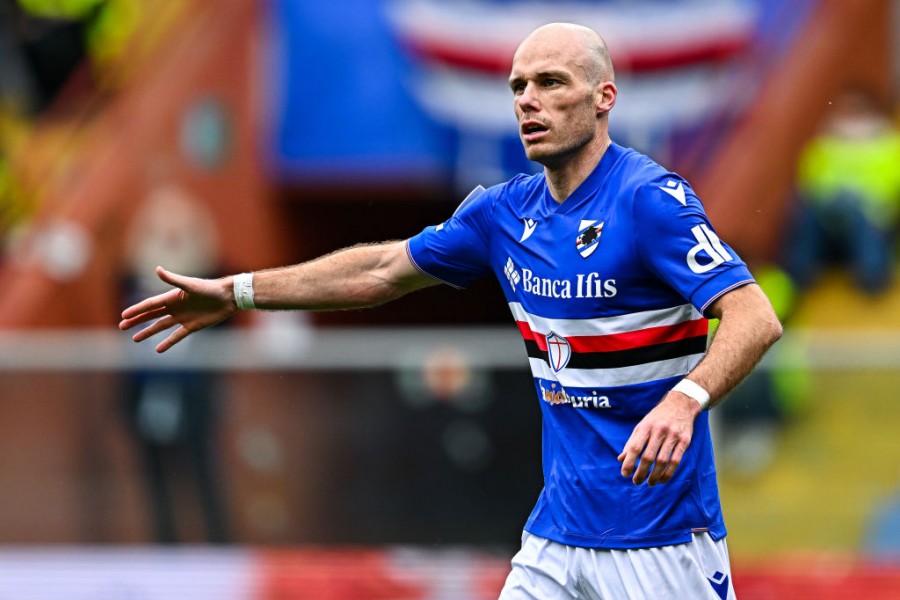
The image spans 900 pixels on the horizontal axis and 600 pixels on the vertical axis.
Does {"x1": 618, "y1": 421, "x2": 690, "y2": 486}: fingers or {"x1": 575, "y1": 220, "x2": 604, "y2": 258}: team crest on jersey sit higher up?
{"x1": 575, "y1": 220, "x2": 604, "y2": 258}: team crest on jersey

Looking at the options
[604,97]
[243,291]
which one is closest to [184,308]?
[243,291]

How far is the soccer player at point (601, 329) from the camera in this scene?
4516 millimetres

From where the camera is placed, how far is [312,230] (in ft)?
49.6

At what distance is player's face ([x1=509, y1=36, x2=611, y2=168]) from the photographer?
4711mm

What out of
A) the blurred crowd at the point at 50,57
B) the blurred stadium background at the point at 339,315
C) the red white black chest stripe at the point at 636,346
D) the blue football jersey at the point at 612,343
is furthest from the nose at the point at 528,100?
the blurred crowd at the point at 50,57

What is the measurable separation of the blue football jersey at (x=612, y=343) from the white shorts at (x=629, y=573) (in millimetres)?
42

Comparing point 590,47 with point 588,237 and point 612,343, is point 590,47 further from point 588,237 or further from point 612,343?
point 612,343

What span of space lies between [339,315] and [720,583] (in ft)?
35.6

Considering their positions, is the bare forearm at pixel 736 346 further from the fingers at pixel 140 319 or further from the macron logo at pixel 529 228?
the fingers at pixel 140 319

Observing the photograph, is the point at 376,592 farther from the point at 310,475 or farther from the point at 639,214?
the point at 639,214

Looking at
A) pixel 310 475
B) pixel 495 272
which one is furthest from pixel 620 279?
pixel 310 475

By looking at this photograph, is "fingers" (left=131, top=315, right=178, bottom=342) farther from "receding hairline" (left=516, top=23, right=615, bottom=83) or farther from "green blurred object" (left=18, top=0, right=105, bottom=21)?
"green blurred object" (left=18, top=0, right=105, bottom=21)

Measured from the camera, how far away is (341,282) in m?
5.34

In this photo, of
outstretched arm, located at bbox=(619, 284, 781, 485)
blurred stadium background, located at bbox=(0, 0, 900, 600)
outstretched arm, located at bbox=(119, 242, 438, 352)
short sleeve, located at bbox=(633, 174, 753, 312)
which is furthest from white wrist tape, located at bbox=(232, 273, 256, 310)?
blurred stadium background, located at bbox=(0, 0, 900, 600)
